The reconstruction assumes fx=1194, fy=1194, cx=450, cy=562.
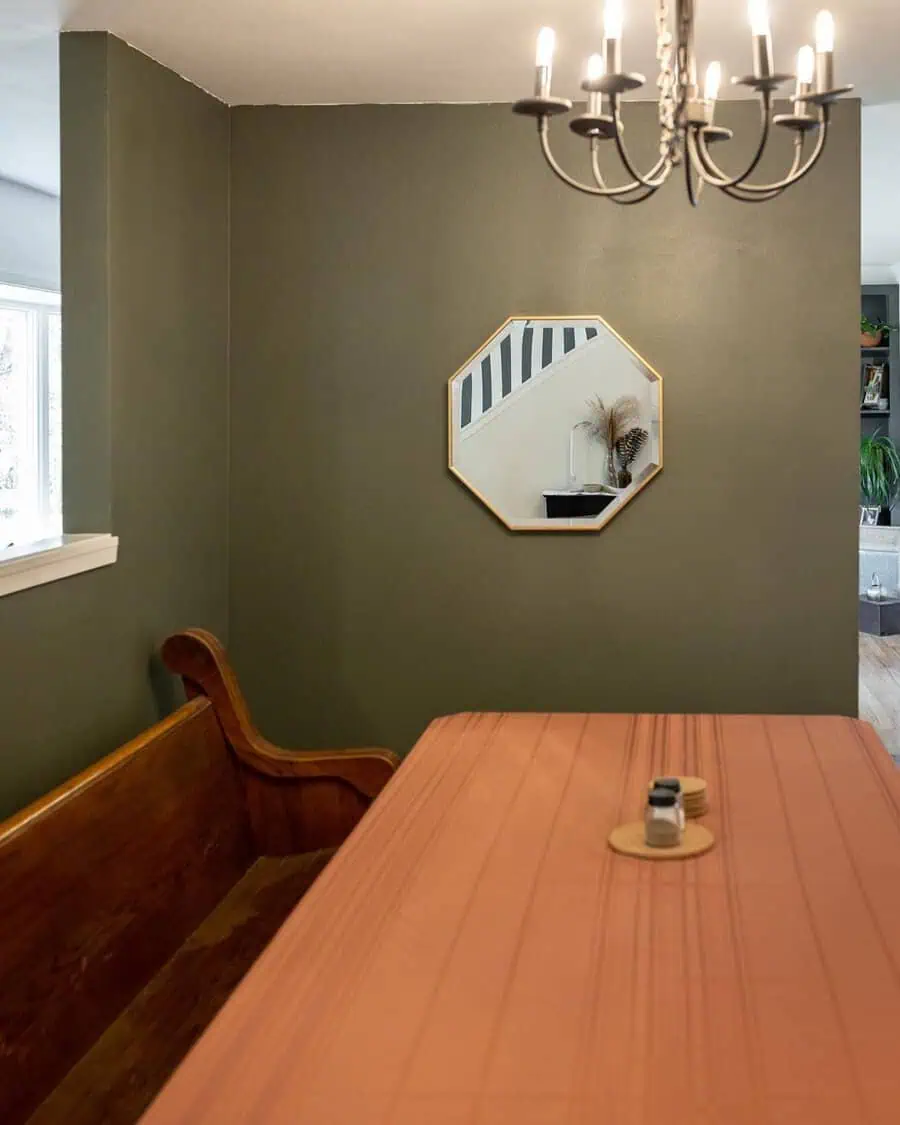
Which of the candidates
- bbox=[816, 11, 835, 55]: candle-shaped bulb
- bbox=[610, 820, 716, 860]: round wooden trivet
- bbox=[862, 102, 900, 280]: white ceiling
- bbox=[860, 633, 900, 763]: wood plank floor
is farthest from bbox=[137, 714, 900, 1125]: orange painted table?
bbox=[860, 633, 900, 763]: wood plank floor

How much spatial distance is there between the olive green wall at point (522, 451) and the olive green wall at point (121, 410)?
0.26 metres

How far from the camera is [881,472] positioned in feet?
26.8

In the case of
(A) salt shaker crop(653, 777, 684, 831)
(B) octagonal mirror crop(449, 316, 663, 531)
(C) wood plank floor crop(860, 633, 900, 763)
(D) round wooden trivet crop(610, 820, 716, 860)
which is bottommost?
(C) wood plank floor crop(860, 633, 900, 763)

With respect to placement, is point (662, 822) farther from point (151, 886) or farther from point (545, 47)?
point (545, 47)

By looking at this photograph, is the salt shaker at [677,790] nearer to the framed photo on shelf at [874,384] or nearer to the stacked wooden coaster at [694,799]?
the stacked wooden coaster at [694,799]

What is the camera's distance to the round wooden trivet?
1714 mm

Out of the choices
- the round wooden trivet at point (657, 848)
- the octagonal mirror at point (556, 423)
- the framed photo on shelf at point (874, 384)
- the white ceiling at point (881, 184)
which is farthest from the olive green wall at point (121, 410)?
the framed photo on shelf at point (874, 384)

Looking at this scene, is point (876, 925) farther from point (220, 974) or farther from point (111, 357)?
point (111, 357)

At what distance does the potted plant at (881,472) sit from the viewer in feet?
26.7

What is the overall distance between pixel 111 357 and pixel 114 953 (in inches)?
53.7

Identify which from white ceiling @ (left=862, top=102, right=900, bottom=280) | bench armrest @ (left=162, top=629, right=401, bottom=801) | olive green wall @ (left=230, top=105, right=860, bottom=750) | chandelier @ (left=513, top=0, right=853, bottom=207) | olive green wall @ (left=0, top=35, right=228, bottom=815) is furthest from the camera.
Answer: white ceiling @ (left=862, top=102, right=900, bottom=280)

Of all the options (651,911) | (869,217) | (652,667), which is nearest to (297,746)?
(652,667)

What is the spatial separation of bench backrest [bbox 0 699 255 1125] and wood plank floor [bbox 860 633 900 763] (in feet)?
10.2

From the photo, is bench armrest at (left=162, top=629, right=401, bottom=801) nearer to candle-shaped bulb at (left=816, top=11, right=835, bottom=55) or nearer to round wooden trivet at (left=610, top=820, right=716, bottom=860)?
round wooden trivet at (left=610, top=820, right=716, bottom=860)
